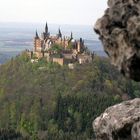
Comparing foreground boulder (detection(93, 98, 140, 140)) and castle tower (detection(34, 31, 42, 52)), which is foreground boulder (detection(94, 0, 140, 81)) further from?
castle tower (detection(34, 31, 42, 52))

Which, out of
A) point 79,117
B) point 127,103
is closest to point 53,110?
point 79,117

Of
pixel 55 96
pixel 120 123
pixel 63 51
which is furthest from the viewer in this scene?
pixel 63 51

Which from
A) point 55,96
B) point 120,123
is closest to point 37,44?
point 55,96

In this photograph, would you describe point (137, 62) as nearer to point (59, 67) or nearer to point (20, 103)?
point (20, 103)

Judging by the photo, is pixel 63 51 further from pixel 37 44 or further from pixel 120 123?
pixel 120 123

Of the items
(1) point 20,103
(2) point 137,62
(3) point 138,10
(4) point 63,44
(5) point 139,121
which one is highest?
(3) point 138,10

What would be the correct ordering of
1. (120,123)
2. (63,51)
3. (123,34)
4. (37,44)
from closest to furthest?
(123,34) < (120,123) < (63,51) < (37,44)
